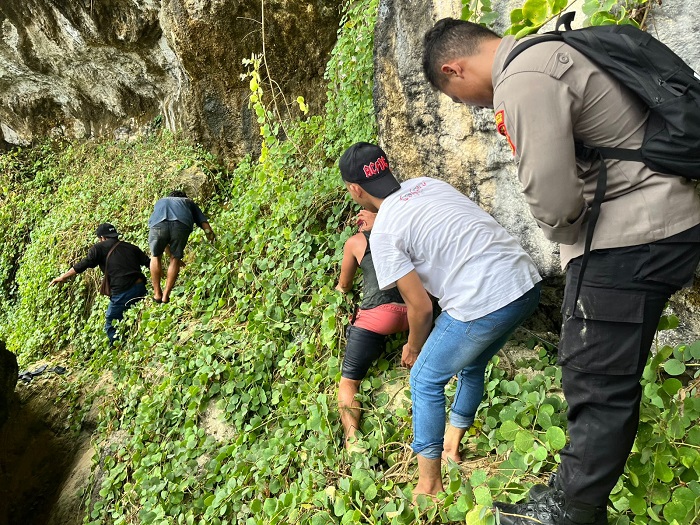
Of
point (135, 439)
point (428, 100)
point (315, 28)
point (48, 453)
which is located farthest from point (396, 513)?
point (315, 28)

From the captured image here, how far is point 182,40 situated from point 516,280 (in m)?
7.17

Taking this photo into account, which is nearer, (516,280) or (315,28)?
(516,280)

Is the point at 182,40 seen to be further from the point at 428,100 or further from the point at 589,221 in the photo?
the point at 589,221

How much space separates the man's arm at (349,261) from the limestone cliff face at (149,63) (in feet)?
15.3

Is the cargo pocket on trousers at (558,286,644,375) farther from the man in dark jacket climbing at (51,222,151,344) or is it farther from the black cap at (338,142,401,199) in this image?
the man in dark jacket climbing at (51,222,151,344)

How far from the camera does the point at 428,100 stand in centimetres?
334

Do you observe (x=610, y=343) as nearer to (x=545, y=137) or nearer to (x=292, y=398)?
(x=545, y=137)

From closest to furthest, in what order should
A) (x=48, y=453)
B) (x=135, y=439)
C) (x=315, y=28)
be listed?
(x=135, y=439), (x=48, y=453), (x=315, y=28)

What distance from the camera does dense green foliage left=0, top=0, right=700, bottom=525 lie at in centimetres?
205

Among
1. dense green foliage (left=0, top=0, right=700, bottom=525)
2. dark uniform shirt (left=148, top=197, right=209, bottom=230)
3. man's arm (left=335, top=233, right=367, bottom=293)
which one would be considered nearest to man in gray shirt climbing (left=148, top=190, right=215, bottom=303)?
dark uniform shirt (left=148, top=197, right=209, bottom=230)

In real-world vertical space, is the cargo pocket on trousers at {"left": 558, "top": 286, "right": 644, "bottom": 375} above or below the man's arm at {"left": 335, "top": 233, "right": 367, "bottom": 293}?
above

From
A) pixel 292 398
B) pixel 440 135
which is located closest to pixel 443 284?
pixel 440 135

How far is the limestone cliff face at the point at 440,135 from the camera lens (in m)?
2.80

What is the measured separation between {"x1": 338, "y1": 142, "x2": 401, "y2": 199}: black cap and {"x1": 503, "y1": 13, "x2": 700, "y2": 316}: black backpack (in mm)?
1043
